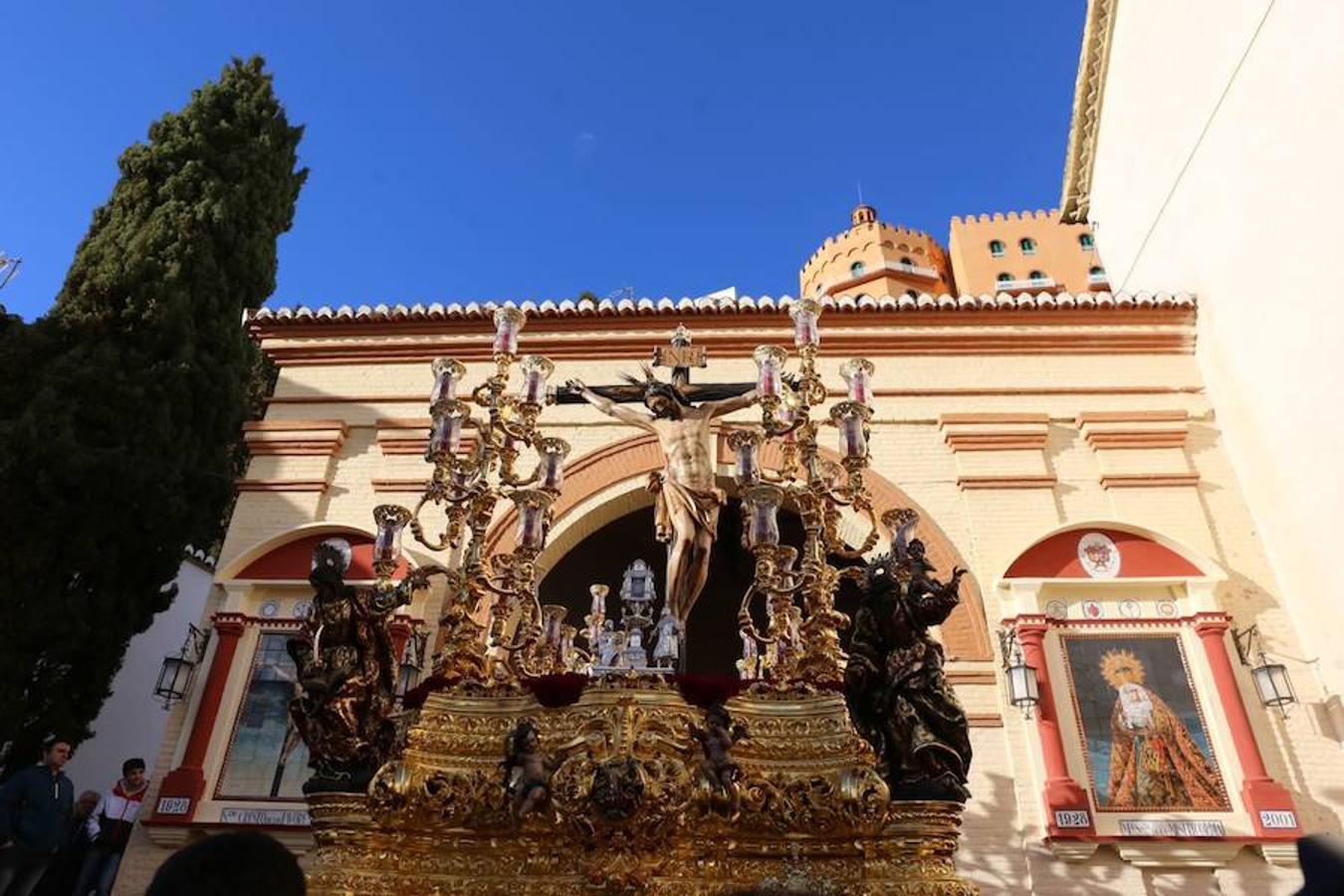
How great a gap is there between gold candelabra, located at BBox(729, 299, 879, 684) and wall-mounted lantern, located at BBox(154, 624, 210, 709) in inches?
203

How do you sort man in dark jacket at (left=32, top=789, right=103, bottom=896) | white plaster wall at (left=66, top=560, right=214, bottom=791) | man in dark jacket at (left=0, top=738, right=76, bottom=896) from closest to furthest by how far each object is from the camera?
man in dark jacket at (left=0, top=738, right=76, bottom=896) < man in dark jacket at (left=32, top=789, right=103, bottom=896) < white plaster wall at (left=66, top=560, right=214, bottom=791)

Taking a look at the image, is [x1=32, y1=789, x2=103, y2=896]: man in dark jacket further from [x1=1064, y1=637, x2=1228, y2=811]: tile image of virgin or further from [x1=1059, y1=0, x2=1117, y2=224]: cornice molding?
[x1=1059, y1=0, x2=1117, y2=224]: cornice molding

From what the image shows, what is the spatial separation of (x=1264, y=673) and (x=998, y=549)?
216 cm

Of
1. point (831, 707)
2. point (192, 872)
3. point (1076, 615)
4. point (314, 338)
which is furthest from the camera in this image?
point (314, 338)

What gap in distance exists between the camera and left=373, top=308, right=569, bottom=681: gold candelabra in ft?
14.6

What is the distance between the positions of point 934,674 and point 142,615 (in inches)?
309

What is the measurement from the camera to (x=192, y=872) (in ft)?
5.18

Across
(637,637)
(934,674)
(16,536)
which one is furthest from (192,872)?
(16,536)

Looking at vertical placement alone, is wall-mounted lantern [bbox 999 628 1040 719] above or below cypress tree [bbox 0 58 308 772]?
below

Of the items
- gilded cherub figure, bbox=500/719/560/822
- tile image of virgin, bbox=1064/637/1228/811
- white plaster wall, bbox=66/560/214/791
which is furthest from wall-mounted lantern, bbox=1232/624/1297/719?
white plaster wall, bbox=66/560/214/791

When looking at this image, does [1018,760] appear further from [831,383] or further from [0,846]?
[0,846]

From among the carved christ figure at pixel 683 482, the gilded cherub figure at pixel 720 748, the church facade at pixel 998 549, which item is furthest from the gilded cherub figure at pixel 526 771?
the church facade at pixel 998 549

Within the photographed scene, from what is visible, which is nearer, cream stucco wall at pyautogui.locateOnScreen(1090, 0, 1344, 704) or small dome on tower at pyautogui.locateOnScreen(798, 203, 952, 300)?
cream stucco wall at pyautogui.locateOnScreen(1090, 0, 1344, 704)

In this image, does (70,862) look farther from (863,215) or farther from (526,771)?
(863,215)
